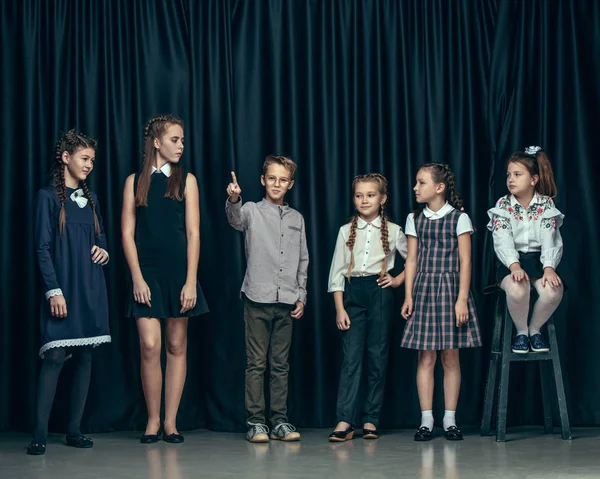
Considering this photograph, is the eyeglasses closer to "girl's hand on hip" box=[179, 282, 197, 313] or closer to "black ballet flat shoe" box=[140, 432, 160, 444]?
"girl's hand on hip" box=[179, 282, 197, 313]

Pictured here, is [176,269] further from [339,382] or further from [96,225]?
[339,382]

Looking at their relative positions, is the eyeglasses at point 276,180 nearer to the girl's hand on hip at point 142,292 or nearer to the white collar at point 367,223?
the white collar at point 367,223

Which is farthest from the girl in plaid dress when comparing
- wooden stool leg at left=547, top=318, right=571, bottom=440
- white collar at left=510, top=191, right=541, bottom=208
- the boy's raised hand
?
the boy's raised hand

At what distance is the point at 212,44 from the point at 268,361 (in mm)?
1592

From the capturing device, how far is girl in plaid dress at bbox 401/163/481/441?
12.7 feet

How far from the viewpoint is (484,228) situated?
171 inches

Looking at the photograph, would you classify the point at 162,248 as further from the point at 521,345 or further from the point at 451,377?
the point at 521,345

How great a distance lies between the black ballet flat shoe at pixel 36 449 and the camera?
357 cm

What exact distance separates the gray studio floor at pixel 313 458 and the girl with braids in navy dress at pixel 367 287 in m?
0.26

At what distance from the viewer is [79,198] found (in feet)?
12.5

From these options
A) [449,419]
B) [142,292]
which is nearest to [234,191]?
[142,292]

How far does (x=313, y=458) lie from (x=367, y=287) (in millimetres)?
891

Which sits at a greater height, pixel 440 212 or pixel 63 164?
pixel 63 164

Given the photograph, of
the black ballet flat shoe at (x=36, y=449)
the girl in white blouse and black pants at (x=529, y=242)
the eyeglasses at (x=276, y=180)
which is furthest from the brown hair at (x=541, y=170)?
the black ballet flat shoe at (x=36, y=449)
